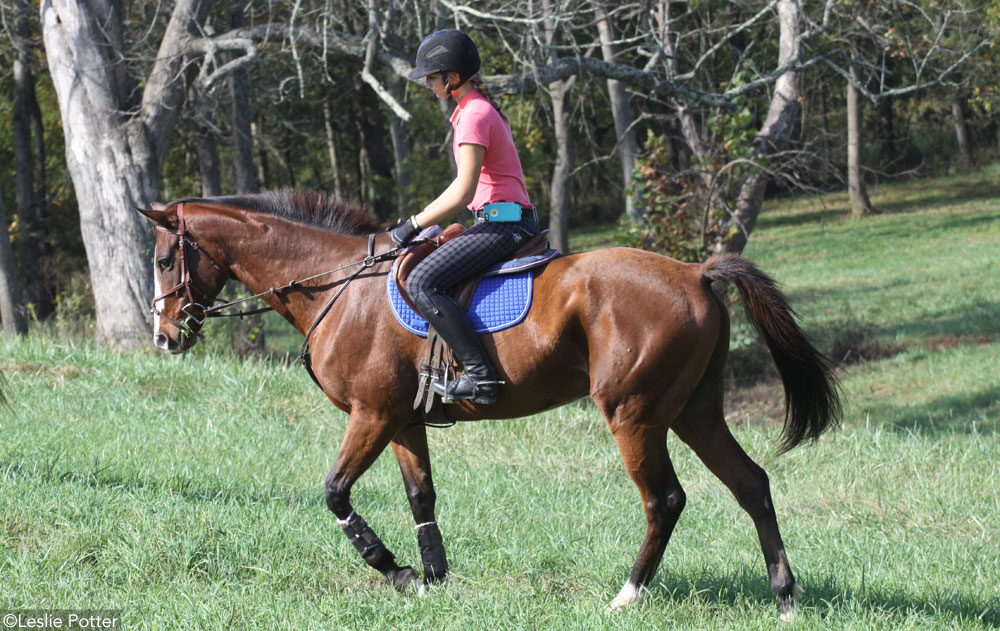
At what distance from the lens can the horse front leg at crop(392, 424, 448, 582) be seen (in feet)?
16.9

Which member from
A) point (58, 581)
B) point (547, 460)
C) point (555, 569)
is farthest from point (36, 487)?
point (547, 460)

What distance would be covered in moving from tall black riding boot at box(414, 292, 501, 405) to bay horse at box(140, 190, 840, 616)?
104 mm

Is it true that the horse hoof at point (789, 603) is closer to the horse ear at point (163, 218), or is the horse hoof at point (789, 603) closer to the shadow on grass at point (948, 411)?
the horse ear at point (163, 218)

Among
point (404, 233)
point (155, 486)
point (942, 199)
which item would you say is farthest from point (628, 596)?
point (942, 199)

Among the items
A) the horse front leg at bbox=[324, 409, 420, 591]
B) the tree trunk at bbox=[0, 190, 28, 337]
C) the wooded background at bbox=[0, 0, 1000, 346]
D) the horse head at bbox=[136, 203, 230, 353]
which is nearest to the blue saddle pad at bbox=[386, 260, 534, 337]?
the horse front leg at bbox=[324, 409, 420, 591]

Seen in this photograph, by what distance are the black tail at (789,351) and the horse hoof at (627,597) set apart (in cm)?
121

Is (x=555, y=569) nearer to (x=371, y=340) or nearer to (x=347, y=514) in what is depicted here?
(x=347, y=514)

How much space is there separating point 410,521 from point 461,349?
2.09m

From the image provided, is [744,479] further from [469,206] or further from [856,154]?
→ [856,154]

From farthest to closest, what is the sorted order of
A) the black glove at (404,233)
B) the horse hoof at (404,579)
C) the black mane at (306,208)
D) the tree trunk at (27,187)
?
the tree trunk at (27,187), the black mane at (306,208), the horse hoof at (404,579), the black glove at (404,233)

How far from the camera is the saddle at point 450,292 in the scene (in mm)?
4781

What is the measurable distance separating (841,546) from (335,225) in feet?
12.2

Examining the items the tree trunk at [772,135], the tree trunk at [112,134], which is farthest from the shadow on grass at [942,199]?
the tree trunk at [112,134]

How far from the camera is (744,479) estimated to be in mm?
4750
